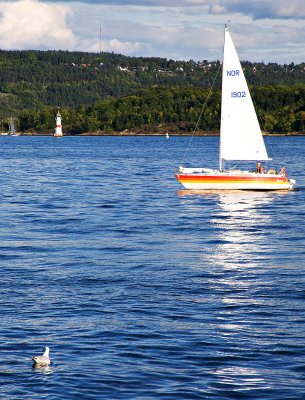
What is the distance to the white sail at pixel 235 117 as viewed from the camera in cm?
6103

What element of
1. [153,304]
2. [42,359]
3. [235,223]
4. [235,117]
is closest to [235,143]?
[235,117]

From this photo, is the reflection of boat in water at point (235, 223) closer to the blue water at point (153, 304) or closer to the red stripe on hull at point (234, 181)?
the blue water at point (153, 304)

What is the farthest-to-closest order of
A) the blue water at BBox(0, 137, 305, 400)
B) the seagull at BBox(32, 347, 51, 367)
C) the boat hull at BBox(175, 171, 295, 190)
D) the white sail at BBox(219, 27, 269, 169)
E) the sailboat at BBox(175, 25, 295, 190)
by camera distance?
the white sail at BBox(219, 27, 269, 169) < the sailboat at BBox(175, 25, 295, 190) < the boat hull at BBox(175, 171, 295, 190) < the seagull at BBox(32, 347, 51, 367) < the blue water at BBox(0, 137, 305, 400)

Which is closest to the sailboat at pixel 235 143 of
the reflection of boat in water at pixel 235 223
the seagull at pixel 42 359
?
the reflection of boat in water at pixel 235 223

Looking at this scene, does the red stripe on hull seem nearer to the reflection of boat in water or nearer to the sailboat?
the sailboat

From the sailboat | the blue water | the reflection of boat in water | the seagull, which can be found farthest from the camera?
the sailboat

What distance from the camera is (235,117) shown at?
61812 millimetres

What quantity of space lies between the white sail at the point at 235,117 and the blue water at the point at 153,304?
11543 mm

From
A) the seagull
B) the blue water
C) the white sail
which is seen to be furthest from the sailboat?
the seagull

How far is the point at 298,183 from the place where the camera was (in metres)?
72.8

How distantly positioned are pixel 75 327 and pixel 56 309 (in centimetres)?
196

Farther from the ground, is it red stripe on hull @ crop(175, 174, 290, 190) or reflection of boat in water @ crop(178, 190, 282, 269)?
red stripe on hull @ crop(175, 174, 290, 190)

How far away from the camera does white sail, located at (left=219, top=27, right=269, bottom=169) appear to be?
61.0m

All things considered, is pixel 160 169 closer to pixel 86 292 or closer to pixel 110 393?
pixel 86 292
